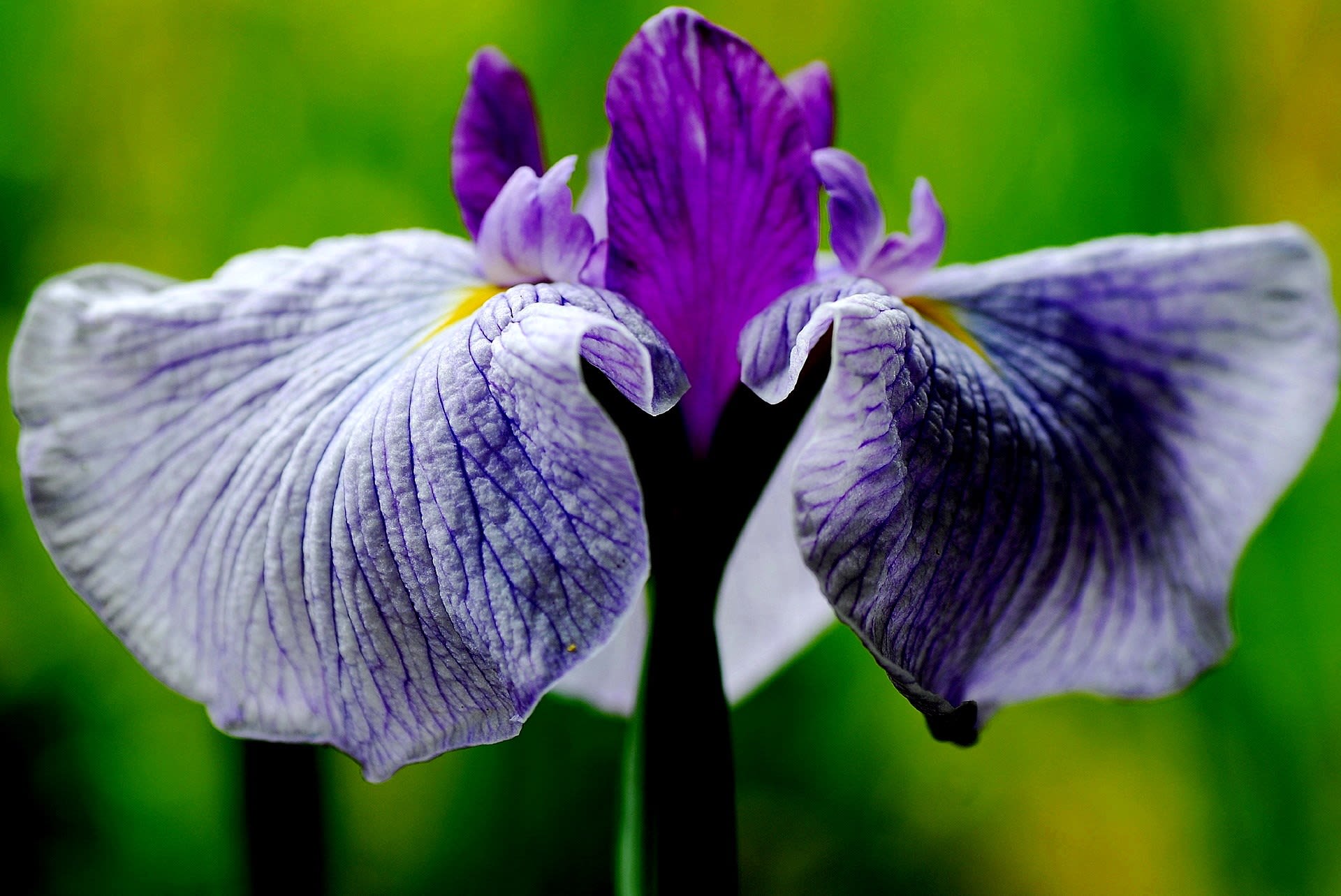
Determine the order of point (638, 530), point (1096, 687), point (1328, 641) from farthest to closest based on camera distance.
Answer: point (1328, 641) < point (1096, 687) < point (638, 530)

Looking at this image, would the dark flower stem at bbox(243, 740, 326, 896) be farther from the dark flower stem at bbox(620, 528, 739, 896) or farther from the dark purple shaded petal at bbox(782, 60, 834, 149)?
the dark purple shaded petal at bbox(782, 60, 834, 149)

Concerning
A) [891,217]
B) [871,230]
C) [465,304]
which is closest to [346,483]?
[465,304]

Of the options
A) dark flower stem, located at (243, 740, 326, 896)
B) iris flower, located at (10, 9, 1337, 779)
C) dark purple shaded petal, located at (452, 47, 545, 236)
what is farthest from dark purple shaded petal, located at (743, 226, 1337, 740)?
dark flower stem, located at (243, 740, 326, 896)

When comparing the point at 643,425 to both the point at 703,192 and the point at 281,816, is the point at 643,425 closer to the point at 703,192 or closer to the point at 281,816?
the point at 703,192

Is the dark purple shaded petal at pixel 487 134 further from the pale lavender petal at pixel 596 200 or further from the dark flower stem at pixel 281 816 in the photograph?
the dark flower stem at pixel 281 816

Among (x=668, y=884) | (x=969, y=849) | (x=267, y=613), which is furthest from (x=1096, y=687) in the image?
(x=969, y=849)

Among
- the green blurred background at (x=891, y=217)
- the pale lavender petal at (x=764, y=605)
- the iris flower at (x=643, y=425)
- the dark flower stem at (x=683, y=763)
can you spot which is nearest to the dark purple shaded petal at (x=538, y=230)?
→ the iris flower at (x=643, y=425)

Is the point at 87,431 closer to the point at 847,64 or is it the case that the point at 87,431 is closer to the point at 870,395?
the point at 870,395
